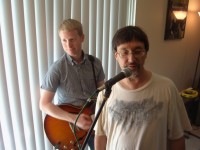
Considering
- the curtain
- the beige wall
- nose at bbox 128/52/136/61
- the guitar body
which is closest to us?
nose at bbox 128/52/136/61

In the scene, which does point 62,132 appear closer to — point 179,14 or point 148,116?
point 148,116

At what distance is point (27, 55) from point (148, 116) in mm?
960

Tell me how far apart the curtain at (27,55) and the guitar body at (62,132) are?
0.14 meters

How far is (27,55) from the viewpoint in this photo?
57.5 inches

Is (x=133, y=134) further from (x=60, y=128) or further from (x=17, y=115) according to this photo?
(x=17, y=115)

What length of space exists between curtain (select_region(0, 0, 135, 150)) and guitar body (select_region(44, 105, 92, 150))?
0.14 m

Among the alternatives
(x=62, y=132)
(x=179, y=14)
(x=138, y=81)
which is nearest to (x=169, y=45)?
(x=179, y=14)

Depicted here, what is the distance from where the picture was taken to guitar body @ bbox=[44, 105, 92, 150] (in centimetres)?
146

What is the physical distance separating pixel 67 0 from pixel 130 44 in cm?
90

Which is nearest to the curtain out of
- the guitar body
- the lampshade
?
the guitar body

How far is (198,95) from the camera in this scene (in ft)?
10.2

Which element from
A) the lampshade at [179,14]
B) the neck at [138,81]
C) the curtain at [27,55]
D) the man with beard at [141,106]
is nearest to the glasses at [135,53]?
the man with beard at [141,106]

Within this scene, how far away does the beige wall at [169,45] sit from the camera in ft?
7.92

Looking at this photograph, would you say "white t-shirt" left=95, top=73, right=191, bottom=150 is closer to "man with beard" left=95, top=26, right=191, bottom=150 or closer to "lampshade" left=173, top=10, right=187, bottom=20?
"man with beard" left=95, top=26, right=191, bottom=150
